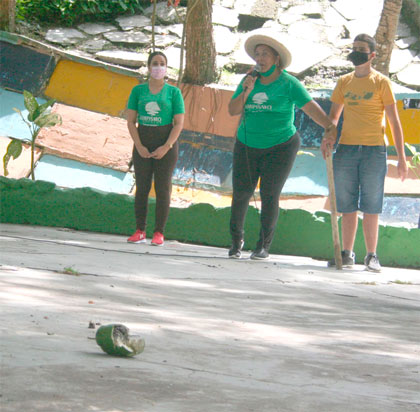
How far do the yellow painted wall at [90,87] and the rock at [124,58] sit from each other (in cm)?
172

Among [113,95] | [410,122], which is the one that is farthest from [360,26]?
[113,95]

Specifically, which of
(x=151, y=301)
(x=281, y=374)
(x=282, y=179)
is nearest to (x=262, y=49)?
(x=282, y=179)

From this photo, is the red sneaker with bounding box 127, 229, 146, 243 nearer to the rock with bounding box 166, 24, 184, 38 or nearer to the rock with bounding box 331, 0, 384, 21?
the rock with bounding box 166, 24, 184, 38

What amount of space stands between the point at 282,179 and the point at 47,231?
2264 millimetres

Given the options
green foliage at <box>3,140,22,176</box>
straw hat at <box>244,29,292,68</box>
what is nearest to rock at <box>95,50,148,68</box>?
green foliage at <box>3,140,22,176</box>

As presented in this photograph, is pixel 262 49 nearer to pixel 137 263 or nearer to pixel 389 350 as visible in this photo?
pixel 137 263

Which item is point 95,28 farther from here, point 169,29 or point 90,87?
point 90,87

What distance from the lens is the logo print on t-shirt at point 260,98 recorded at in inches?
262

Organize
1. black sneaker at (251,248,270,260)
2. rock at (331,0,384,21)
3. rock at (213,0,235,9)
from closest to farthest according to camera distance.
Answer: black sneaker at (251,248,270,260)
rock at (213,0,235,9)
rock at (331,0,384,21)

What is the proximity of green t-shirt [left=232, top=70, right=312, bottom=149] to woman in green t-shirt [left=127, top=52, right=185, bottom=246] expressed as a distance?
0.83m

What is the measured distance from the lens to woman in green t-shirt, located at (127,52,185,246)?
23.9 feet

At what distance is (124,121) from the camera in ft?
32.5

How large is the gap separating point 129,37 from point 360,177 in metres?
6.95

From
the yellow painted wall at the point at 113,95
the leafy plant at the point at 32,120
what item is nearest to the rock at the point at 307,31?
the yellow painted wall at the point at 113,95
